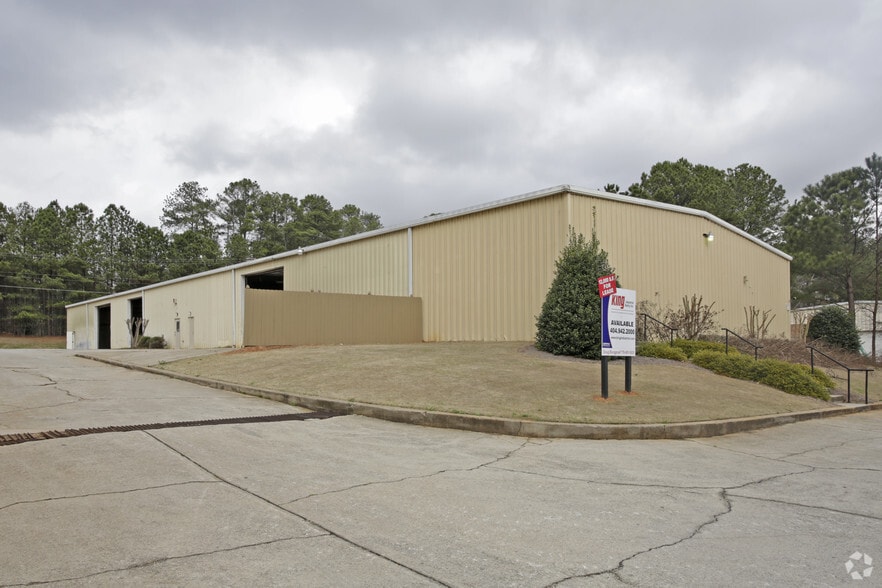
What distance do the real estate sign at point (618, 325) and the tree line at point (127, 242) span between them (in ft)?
184

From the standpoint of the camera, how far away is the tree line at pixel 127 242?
6369 cm

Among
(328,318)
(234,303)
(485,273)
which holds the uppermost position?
(485,273)

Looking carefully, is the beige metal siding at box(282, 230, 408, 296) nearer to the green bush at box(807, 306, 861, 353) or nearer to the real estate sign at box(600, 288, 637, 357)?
the real estate sign at box(600, 288, 637, 357)

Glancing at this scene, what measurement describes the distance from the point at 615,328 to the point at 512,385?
7.33 feet

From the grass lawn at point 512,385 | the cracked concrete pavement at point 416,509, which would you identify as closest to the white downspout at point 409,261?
the grass lawn at point 512,385

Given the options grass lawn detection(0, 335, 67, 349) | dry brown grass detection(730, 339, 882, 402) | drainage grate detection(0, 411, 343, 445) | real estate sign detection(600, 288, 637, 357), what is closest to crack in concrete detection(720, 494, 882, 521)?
real estate sign detection(600, 288, 637, 357)

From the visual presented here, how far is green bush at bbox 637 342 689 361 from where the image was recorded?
16.0 metres

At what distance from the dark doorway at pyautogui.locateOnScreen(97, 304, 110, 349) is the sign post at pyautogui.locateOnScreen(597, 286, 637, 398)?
5013 centimetres

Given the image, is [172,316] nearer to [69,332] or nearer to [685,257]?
[69,332]

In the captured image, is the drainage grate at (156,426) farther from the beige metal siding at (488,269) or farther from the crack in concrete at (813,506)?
the beige metal siding at (488,269)

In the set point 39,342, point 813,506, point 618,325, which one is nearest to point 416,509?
point 813,506

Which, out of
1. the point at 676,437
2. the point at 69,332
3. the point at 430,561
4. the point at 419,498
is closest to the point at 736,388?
the point at 676,437

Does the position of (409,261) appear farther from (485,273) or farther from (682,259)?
(682,259)

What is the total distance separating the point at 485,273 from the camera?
2222 cm
